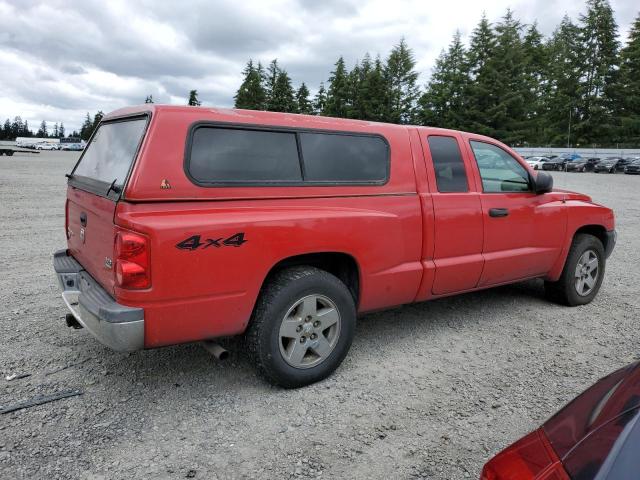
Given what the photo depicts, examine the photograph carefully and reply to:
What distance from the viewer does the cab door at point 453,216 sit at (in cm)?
411

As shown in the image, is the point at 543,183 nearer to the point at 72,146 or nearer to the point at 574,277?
the point at 574,277

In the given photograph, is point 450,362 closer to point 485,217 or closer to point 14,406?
point 485,217

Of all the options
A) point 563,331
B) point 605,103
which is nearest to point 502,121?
point 605,103

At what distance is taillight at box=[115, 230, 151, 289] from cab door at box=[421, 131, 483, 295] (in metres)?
2.27

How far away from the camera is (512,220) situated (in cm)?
462

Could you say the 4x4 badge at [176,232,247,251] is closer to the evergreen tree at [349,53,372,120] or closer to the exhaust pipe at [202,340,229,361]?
the exhaust pipe at [202,340,229,361]

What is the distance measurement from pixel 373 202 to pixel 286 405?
5.07 ft

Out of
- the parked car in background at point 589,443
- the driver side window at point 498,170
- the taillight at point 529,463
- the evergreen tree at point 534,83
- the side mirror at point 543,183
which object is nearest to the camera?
the parked car in background at point 589,443

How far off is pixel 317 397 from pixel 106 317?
1.43m

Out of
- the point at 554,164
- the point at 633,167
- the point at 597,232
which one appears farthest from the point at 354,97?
the point at 597,232

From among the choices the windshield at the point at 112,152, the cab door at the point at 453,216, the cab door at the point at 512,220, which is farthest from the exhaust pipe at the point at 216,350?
the cab door at the point at 512,220

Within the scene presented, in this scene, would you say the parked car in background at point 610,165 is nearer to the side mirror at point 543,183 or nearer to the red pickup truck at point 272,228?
the side mirror at point 543,183

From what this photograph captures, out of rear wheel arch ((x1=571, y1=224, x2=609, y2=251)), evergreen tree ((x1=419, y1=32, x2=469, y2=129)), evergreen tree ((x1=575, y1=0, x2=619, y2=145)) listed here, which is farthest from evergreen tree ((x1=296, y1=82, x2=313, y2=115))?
rear wheel arch ((x1=571, y1=224, x2=609, y2=251))

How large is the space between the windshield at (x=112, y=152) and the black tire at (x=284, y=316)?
1160mm
